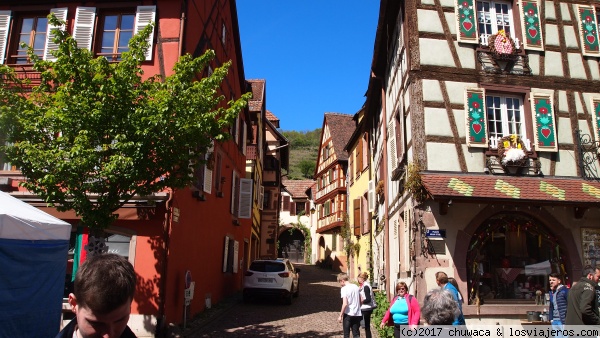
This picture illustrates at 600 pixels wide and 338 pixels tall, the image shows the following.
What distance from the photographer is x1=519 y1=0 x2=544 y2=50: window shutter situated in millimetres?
11727

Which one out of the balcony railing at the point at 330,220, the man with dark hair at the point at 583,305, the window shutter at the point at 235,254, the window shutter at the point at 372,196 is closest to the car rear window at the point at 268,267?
the window shutter at the point at 235,254

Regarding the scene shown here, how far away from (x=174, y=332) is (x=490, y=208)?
7334mm

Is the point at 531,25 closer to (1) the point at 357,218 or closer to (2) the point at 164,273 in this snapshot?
(2) the point at 164,273

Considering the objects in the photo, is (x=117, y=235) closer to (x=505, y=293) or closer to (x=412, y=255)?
(x=412, y=255)

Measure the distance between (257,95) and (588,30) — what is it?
17.0m

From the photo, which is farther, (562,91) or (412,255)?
(562,91)

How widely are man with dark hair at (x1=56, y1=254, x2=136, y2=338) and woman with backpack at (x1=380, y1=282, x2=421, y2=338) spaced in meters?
5.92

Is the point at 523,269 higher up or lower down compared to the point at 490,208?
lower down

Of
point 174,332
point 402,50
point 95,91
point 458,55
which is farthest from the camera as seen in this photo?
point 402,50

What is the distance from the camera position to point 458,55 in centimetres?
1142

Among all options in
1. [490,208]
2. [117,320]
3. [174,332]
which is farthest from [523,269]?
[117,320]

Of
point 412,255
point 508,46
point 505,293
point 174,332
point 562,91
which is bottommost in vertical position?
point 174,332

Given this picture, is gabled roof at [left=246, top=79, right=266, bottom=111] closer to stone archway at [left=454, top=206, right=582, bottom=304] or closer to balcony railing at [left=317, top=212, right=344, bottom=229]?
balcony railing at [left=317, top=212, right=344, bottom=229]

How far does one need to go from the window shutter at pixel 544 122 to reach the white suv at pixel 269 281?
861 centimetres
